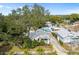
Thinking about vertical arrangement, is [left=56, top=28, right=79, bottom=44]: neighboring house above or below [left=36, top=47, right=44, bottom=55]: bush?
above

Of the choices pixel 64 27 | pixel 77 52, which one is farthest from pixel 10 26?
pixel 77 52

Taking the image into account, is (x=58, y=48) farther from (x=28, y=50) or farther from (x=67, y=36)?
(x=28, y=50)

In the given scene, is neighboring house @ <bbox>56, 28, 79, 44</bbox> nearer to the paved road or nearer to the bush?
the paved road

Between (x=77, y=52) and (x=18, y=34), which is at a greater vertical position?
(x=18, y=34)

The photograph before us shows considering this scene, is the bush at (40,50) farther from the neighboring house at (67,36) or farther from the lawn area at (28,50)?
the neighboring house at (67,36)

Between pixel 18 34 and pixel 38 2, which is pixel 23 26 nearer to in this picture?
pixel 18 34

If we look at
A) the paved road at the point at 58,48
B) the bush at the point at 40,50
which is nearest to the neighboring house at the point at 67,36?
the paved road at the point at 58,48

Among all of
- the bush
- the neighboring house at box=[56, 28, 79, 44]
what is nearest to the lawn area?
the bush
